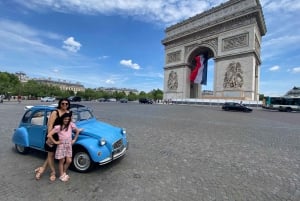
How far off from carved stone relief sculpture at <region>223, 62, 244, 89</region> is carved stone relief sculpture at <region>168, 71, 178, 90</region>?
1314 centimetres

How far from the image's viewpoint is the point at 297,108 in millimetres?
28453

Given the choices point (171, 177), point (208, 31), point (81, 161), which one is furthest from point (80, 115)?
point (208, 31)

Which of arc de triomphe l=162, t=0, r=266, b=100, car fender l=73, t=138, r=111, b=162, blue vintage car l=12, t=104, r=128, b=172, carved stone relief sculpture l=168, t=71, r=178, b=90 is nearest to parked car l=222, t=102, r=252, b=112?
arc de triomphe l=162, t=0, r=266, b=100

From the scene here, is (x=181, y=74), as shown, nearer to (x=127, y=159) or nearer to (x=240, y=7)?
(x=240, y=7)

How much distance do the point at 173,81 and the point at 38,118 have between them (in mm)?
43854

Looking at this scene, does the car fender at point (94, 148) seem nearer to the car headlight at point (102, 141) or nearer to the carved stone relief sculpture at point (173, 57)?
the car headlight at point (102, 141)

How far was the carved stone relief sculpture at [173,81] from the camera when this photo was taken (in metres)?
46.6

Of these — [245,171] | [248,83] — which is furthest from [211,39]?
[245,171]

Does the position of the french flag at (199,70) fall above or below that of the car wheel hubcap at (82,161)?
above

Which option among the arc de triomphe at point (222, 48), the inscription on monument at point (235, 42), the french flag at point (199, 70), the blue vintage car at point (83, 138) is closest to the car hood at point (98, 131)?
the blue vintage car at point (83, 138)

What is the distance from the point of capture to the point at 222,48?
37.9 meters

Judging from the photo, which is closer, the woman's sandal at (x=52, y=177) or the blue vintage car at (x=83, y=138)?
the woman's sandal at (x=52, y=177)

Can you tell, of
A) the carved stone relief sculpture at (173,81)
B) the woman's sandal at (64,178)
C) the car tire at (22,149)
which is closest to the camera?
the woman's sandal at (64,178)

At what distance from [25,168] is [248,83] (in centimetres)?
3616
